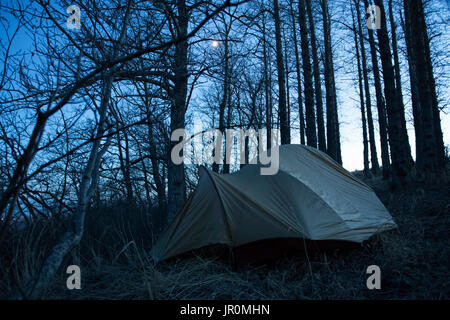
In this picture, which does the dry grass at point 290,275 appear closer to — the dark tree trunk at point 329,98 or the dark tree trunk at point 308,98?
the dark tree trunk at point 308,98

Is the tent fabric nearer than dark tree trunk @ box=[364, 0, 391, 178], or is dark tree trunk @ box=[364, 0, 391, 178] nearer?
the tent fabric

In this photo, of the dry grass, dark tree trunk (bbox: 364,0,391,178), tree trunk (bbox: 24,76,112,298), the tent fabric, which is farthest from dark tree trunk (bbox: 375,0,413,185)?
tree trunk (bbox: 24,76,112,298)

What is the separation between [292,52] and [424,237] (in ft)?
39.6

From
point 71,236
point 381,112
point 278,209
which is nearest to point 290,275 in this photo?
point 278,209

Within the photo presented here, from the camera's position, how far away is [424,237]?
3.82 m

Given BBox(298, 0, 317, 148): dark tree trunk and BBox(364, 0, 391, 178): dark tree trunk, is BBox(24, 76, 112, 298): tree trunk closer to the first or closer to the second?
BBox(298, 0, 317, 148): dark tree trunk

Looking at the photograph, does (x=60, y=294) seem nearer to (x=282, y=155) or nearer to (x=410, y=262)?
(x=282, y=155)

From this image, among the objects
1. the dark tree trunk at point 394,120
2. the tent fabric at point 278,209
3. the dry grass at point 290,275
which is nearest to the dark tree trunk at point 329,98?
the dark tree trunk at point 394,120

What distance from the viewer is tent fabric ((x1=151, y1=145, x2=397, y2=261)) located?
10.7 feet

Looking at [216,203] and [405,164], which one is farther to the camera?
[405,164]

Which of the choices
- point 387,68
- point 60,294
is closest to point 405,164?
point 387,68

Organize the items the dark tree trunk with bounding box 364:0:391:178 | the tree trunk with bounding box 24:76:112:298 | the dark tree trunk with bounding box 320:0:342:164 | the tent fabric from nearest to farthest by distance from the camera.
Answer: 1. the tree trunk with bounding box 24:76:112:298
2. the tent fabric
3. the dark tree trunk with bounding box 320:0:342:164
4. the dark tree trunk with bounding box 364:0:391:178

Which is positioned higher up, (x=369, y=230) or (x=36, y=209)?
(x=36, y=209)

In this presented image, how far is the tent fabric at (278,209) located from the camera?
3.25 meters
